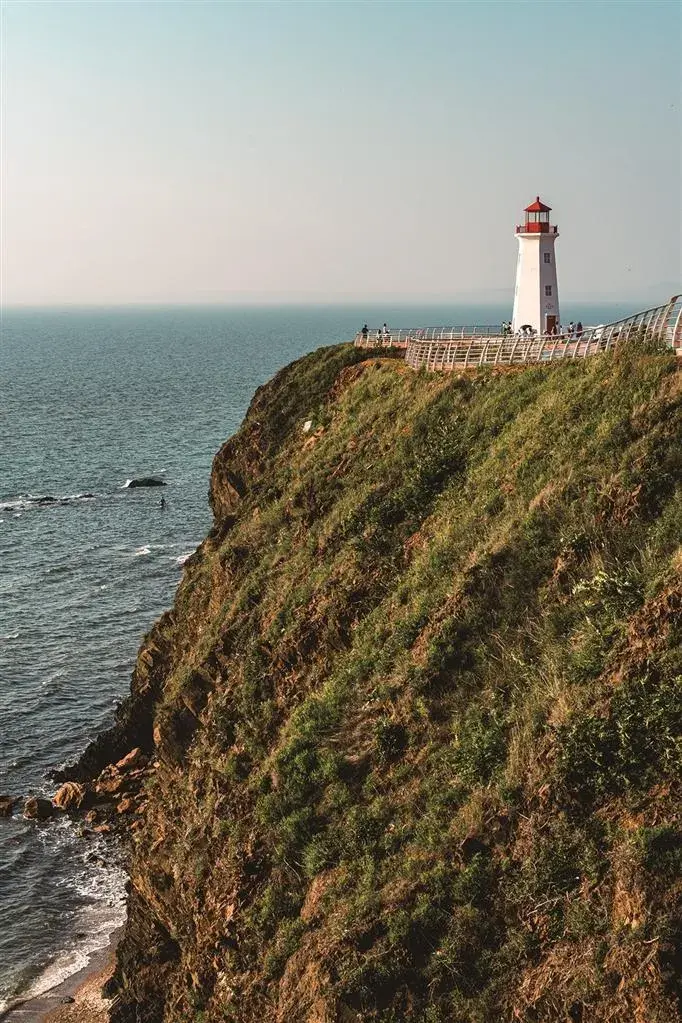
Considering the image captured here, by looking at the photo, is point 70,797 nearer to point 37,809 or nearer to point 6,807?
point 37,809

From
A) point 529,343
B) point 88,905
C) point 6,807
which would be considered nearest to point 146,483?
point 6,807

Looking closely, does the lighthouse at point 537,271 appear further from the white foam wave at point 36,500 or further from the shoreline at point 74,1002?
the white foam wave at point 36,500

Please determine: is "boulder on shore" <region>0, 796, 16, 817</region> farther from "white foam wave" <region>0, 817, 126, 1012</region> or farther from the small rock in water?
the small rock in water

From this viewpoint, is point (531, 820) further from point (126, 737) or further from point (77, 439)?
point (77, 439)

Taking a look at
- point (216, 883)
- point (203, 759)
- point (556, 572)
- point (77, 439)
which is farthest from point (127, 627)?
point (77, 439)

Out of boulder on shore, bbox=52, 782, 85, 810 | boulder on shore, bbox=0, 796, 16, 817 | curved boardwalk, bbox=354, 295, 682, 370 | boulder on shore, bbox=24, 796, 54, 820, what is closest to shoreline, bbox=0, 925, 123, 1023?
boulder on shore, bbox=24, 796, 54, 820
